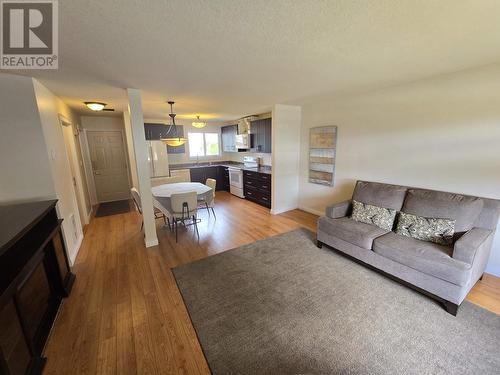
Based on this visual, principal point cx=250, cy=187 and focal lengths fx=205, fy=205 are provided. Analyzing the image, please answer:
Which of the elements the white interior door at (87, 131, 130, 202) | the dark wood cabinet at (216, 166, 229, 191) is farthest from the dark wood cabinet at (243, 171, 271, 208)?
the white interior door at (87, 131, 130, 202)

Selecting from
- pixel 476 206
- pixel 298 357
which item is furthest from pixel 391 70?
pixel 298 357

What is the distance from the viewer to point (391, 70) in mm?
2322

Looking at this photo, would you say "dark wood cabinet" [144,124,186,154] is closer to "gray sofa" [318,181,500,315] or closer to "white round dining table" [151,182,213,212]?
"white round dining table" [151,182,213,212]

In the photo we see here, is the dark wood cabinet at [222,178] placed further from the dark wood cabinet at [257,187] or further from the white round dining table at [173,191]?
the white round dining table at [173,191]

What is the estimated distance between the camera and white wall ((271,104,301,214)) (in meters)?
4.38

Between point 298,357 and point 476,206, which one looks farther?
point 476,206

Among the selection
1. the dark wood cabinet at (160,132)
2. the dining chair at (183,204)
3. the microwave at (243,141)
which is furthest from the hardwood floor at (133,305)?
the dark wood cabinet at (160,132)

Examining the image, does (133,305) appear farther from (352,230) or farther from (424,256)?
(424,256)

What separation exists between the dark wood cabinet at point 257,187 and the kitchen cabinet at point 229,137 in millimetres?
1542

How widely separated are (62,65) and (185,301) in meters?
2.61

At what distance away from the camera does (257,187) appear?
536 cm

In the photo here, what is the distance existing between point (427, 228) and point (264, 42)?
2.62 metres

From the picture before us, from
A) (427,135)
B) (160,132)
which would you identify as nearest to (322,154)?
(427,135)

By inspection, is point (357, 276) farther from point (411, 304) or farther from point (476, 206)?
point (476, 206)
